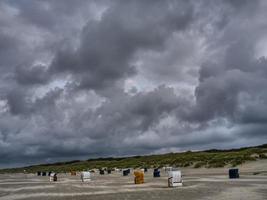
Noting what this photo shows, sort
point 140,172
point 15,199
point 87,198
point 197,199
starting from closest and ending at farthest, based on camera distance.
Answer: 1. point 197,199
2. point 87,198
3. point 15,199
4. point 140,172

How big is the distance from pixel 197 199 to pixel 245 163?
52.5 m

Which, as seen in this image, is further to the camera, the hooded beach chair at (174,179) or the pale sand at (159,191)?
the hooded beach chair at (174,179)

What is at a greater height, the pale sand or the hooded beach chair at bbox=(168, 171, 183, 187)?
the hooded beach chair at bbox=(168, 171, 183, 187)

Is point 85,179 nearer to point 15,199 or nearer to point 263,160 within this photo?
point 15,199

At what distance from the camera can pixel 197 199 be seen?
90.2 ft

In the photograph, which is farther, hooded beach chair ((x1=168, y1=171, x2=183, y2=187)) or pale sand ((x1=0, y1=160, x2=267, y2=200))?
hooded beach chair ((x1=168, y1=171, x2=183, y2=187))

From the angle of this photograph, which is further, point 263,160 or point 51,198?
point 263,160

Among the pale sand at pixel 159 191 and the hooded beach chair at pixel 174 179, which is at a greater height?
the hooded beach chair at pixel 174 179

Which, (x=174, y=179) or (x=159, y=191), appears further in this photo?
(x=174, y=179)

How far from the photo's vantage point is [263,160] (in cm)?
7769

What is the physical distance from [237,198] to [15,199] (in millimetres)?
16368

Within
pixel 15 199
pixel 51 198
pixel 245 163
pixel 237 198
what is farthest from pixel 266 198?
pixel 245 163

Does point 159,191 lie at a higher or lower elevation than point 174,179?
lower

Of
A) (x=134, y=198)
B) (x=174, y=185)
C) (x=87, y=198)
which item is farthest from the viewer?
(x=174, y=185)
